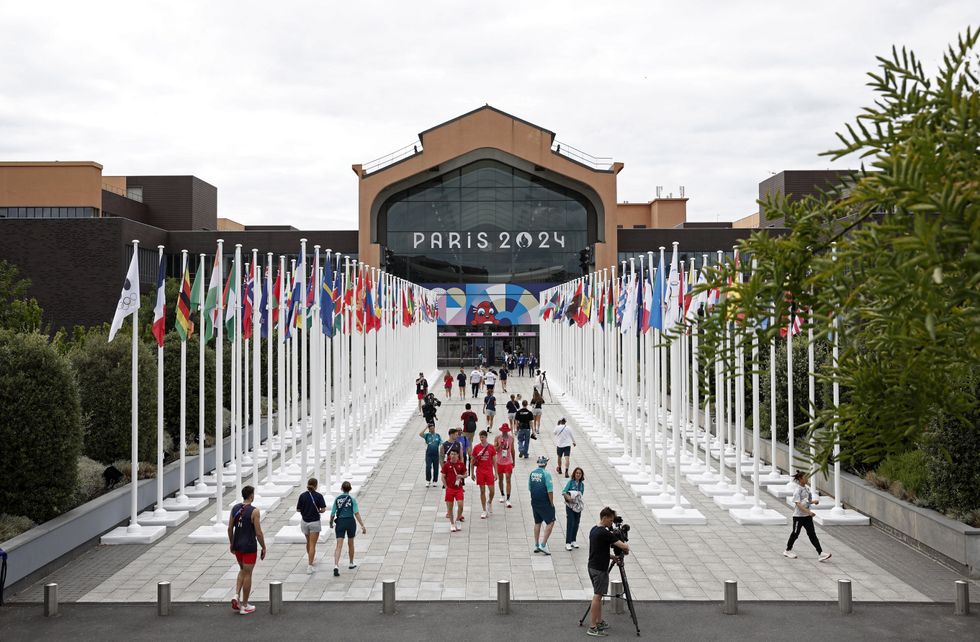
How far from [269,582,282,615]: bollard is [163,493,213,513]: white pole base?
24.2ft

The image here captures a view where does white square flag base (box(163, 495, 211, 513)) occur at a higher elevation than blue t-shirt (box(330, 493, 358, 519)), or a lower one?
lower

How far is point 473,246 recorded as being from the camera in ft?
218

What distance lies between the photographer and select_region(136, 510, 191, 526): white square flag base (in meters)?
17.5

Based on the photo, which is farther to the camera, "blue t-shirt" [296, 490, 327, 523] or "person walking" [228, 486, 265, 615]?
"blue t-shirt" [296, 490, 327, 523]

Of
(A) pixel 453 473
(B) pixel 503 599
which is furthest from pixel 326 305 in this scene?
(B) pixel 503 599

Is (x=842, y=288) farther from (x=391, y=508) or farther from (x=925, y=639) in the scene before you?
(x=391, y=508)

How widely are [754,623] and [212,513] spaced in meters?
11.6

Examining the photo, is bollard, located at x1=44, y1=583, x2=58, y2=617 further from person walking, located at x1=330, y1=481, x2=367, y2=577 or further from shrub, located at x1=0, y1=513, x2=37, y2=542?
person walking, located at x1=330, y1=481, x2=367, y2=577

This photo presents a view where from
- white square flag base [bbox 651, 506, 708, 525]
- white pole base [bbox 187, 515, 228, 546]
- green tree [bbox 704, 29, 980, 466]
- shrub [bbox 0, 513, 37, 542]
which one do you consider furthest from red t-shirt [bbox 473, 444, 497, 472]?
green tree [bbox 704, 29, 980, 466]

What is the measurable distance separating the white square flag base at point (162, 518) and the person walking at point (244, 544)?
550 centimetres

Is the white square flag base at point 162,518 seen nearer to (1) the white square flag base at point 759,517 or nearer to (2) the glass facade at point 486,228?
(1) the white square flag base at point 759,517

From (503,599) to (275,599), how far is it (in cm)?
304

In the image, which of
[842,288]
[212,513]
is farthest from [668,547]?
[842,288]

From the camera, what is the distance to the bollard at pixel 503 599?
12008mm
